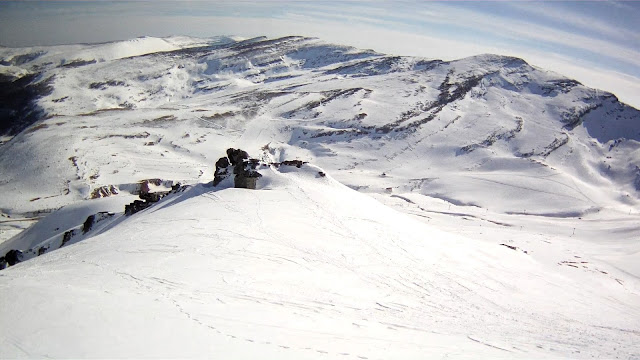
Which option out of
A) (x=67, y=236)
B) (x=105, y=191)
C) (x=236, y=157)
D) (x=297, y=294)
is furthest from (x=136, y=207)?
(x=105, y=191)

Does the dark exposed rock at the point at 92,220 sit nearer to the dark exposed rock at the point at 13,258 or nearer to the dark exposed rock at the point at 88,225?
the dark exposed rock at the point at 88,225

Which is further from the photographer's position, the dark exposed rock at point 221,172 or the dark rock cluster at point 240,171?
the dark exposed rock at point 221,172

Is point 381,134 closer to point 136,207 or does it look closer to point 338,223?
point 136,207

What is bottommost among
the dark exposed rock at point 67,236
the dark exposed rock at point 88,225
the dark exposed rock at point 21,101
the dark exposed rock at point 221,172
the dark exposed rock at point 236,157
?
the dark exposed rock at point 21,101

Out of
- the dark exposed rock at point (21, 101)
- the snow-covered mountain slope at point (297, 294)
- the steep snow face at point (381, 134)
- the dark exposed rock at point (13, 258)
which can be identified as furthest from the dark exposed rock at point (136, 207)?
the dark exposed rock at point (21, 101)

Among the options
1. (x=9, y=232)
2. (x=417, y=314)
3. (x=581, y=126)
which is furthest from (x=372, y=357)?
(x=581, y=126)

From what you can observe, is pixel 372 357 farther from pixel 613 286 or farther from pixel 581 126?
pixel 581 126
